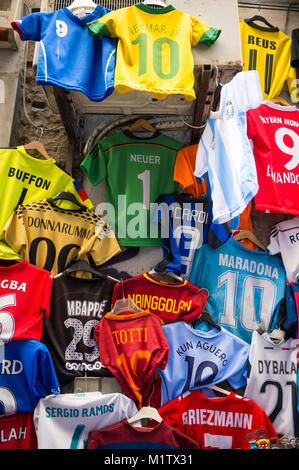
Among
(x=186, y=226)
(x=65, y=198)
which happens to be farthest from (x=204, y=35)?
(x=65, y=198)

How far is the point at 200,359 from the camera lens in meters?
2.93

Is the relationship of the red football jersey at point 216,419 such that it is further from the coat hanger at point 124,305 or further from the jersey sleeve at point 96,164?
the jersey sleeve at point 96,164

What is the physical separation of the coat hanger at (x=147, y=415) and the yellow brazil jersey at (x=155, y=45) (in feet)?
6.08

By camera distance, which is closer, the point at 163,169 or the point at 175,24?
the point at 175,24

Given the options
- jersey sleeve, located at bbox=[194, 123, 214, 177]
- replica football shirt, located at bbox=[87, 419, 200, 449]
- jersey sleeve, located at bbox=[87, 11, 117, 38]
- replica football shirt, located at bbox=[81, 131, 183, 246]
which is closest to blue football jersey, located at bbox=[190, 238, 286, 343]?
replica football shirt, located at bbox=[81, 131, 183, 246]

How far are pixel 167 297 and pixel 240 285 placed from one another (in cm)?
57

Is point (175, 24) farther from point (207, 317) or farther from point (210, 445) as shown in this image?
point (210, 445)

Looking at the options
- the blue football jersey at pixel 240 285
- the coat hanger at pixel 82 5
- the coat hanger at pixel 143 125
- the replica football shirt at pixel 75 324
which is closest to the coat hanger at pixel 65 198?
the replica football shirt at pixel 75 324

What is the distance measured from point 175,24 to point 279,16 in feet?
5.49

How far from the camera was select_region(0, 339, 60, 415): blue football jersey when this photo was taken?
2.61 m

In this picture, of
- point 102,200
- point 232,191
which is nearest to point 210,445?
point 232,191

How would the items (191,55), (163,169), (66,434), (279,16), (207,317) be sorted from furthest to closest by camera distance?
1. (279,16)
2. (163,169)
3. (207,317)
4. (191,55)
5. (66,434)

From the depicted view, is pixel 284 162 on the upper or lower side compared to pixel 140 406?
upper

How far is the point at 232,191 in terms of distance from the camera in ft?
8.66
